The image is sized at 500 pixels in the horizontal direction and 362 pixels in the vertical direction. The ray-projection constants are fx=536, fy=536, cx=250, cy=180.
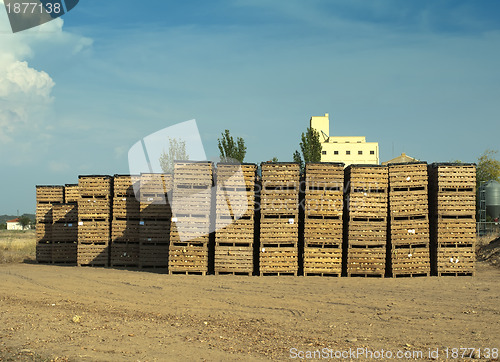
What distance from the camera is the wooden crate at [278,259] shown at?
15752mm


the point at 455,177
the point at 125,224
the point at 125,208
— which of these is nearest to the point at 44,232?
the point at 125,224

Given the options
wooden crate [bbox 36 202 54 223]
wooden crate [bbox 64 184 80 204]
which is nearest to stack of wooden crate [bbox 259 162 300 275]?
wooden crate [bbox 64 184 80 204]

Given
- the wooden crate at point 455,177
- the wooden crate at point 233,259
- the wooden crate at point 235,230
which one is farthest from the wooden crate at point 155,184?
the wooden crate at point 455,177

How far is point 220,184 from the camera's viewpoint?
15836 mm

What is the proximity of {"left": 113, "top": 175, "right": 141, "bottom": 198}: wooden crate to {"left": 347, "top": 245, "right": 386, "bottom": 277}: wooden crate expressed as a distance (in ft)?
25.5

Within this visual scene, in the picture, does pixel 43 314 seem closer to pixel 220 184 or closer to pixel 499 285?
pixel 220 184

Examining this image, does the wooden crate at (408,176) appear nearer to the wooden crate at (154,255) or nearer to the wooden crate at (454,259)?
the wooden crate at (454,259)

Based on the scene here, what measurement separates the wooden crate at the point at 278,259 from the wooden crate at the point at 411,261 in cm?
286

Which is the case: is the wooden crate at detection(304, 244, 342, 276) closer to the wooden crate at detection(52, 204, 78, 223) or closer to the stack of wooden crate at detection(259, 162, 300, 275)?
the stack of wooden crate at detection(259, 162, 300, 275)

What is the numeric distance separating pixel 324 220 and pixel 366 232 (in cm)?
127

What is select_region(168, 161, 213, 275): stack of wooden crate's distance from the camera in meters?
15.9

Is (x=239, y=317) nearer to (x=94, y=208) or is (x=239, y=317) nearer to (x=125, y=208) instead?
(x=125, y=208)

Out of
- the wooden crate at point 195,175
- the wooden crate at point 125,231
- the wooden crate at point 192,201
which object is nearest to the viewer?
the wooden crate at point 192,201

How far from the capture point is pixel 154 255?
18.0 metres
